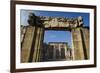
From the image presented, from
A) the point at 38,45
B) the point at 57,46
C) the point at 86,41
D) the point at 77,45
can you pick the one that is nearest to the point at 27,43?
the point at 38,45

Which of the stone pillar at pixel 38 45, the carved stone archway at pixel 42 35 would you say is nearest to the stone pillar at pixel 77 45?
the carved stone archway at pixel 42 35

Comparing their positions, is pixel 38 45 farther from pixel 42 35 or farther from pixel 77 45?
pixel 77 45

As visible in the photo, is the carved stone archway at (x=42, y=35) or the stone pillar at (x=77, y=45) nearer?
the carved stone archway at (x=42, y=35)

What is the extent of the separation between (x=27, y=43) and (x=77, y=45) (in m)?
0.56

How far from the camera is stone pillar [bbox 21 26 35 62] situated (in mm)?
1913

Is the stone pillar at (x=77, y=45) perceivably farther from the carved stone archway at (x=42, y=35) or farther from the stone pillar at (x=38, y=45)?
the stone pillar at (x=38, y=45)

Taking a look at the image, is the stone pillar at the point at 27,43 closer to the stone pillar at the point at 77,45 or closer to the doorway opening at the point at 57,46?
the doorway opening at the point at 57,46

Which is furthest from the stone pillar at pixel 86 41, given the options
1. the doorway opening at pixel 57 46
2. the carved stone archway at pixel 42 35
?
the doorway opening at pixel 57 46

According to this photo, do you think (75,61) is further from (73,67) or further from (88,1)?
(88,1)

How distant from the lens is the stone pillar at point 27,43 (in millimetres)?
1913

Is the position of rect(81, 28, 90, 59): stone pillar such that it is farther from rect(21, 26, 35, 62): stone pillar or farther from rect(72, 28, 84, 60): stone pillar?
rect(21, 26, 35, 62): stone pillar

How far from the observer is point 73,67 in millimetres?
2061

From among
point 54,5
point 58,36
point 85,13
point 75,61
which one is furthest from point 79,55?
point 54,5

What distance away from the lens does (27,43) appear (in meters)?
1.93
